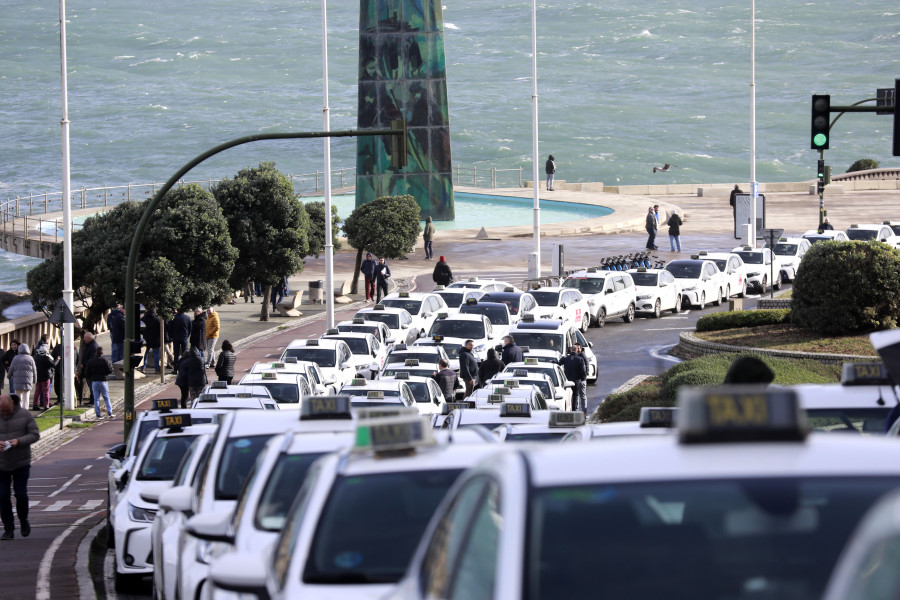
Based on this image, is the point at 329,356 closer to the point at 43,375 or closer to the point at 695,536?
the point at 43,375

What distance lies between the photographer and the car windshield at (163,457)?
13750mm

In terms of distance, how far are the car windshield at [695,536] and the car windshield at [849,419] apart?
490cm

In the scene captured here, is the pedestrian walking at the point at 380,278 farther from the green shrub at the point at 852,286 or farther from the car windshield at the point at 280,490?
the car windshield at the point at 280,490

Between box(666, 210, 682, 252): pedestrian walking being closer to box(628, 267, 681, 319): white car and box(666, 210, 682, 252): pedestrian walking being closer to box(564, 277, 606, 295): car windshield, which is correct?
box(628, 267, 681, 319): white car

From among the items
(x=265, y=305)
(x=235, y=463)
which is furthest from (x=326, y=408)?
(x=265, y=305)

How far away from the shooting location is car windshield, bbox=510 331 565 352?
2947 centimetres

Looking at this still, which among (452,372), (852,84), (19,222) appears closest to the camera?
(452,372)

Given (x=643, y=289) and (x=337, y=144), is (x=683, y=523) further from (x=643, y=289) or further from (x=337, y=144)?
(x=337, y=144)

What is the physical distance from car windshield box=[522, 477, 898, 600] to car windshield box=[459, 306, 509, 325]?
1144 inches

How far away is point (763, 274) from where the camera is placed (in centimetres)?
4369

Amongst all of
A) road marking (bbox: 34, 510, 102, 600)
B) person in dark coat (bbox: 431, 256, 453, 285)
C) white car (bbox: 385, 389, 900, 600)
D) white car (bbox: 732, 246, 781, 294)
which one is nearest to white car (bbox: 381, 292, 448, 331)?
person in dark coat (bbox: 431, 256, 453, 285)

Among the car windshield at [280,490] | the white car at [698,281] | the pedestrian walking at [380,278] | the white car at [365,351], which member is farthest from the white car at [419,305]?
the car windshield at [280,490]

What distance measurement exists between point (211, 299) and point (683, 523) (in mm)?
30743

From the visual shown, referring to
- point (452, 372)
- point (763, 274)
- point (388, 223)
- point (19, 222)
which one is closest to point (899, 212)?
point (763, 274)
